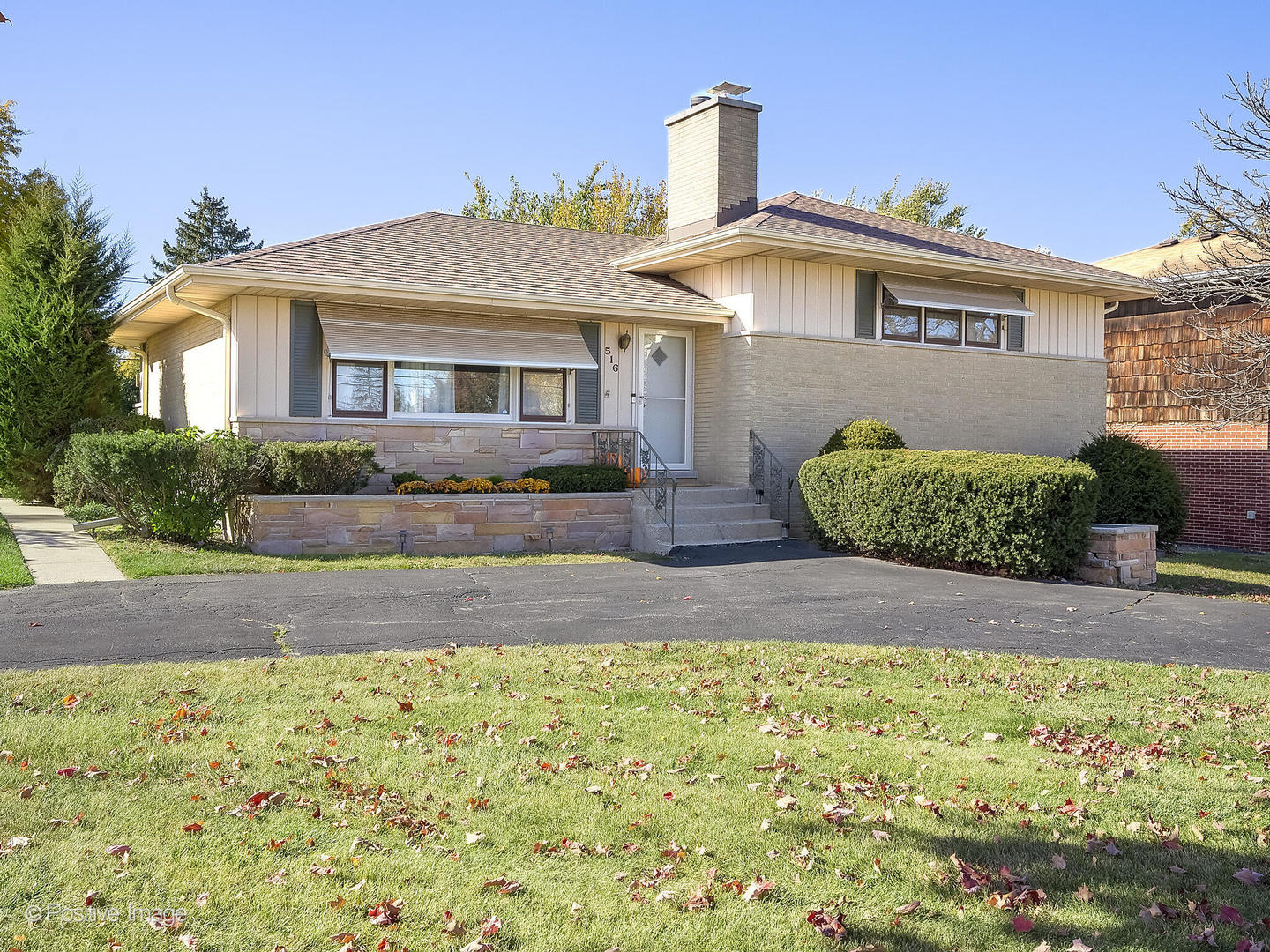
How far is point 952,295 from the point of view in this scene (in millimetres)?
16703

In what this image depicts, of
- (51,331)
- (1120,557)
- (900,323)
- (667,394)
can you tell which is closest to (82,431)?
(51,331)

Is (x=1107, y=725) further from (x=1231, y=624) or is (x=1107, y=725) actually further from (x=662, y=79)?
(x=662, y=79)

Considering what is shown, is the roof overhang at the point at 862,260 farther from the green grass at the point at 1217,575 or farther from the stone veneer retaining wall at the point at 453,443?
the green grass at the point at 1217,575

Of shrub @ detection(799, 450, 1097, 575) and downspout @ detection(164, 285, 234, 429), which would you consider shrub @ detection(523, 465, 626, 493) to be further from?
downspout @ detection(164, 285, 234, 429)

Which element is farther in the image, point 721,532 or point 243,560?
point 721,532

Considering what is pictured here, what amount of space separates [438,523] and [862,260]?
772cm

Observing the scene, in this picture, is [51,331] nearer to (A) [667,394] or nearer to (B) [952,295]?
(A) [667,394]

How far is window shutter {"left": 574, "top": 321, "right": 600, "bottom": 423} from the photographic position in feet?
49.5

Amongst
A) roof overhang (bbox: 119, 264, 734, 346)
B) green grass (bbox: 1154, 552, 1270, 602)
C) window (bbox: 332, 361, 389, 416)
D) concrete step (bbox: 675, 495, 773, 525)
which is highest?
roof overhang (bbox: 119, 264, 734, 346)

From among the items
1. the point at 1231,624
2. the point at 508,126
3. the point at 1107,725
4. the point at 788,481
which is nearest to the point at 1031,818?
the point at 1107,725

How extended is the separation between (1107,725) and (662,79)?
21.9m

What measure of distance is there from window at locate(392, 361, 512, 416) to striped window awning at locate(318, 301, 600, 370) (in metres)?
0.31

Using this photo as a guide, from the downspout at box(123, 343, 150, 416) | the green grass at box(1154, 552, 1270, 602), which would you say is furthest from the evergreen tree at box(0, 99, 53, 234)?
the green grass at box(1154, 552, 1270, 602)

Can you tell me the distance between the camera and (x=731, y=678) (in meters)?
6.68
